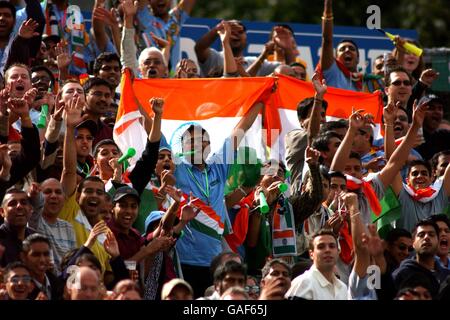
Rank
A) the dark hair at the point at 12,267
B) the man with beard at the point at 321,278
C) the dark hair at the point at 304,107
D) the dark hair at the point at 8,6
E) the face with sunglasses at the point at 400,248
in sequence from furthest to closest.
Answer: the dark hair at the point at 8,6
the dark hair at the point at 304,107
the face with sunglasses at the point at 400,248
the man with beard at the point at 321,278
the dark hair at the point at 12,267

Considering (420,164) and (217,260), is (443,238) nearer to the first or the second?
(420,164)

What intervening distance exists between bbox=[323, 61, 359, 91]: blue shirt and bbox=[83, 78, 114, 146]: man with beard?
11.7 ft

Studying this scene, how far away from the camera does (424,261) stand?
15023 mm

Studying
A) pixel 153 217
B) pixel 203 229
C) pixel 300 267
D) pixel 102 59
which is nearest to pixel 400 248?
pixel 300 267

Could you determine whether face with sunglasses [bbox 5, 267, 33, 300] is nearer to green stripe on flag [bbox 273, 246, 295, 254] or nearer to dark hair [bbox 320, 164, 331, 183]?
green stripe on flag [bbox 273, 246, 295, 254]

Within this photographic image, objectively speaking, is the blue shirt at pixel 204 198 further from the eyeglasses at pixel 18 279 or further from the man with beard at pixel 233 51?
the man with beard at pixel 233 51

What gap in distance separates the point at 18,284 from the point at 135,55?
6082mm

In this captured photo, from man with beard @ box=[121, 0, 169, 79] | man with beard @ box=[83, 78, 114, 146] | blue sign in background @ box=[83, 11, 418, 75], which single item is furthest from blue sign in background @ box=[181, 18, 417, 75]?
man with beard @ box=[83, 78, 114, 146]

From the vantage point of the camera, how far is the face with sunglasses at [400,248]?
15336 mm

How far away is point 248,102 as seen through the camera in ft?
55.0

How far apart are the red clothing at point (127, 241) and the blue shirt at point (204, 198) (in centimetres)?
61

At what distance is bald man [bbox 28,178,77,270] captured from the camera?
13.9 meters

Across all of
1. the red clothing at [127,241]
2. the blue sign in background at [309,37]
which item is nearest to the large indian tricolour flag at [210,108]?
the red clothing at [127,241]
